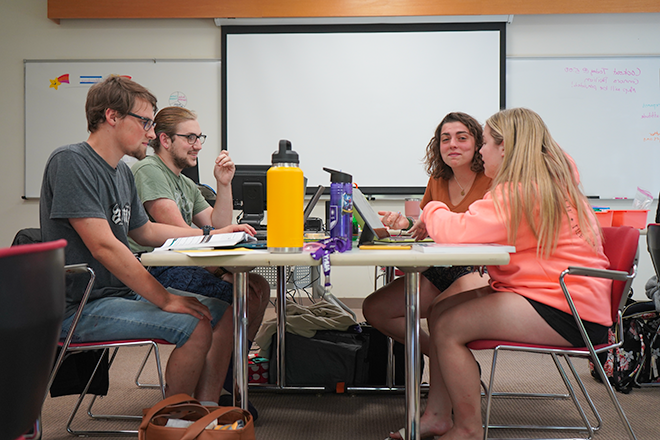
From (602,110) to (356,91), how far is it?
2016 millimetres

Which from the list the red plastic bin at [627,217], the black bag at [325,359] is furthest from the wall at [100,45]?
the black bag at [325,359]

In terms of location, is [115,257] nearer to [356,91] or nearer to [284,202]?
[284,202]

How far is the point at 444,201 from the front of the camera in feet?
7.14

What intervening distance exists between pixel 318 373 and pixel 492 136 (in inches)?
48.6

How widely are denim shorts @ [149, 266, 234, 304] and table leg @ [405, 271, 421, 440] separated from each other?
0.74m

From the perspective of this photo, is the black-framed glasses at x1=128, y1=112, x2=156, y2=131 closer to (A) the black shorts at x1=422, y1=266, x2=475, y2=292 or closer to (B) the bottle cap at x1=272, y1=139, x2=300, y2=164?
(B) the bottle cap at x1=272, y1=139, x2=300, y2=164

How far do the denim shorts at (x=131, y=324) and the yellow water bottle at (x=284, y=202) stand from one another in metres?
0.45

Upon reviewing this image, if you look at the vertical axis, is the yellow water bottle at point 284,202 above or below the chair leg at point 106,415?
above

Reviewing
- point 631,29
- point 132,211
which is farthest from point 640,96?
point 132,211

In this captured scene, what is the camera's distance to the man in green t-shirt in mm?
1833

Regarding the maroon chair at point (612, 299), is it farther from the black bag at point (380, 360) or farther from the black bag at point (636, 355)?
the black bag at point (636, 355)

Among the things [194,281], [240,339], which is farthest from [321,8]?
[240,339]

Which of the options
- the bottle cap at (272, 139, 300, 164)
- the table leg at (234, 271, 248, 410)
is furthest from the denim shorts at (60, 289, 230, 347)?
the bottle cap at (272, 139, 300, 164)

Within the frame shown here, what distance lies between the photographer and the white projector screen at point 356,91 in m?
4.11
